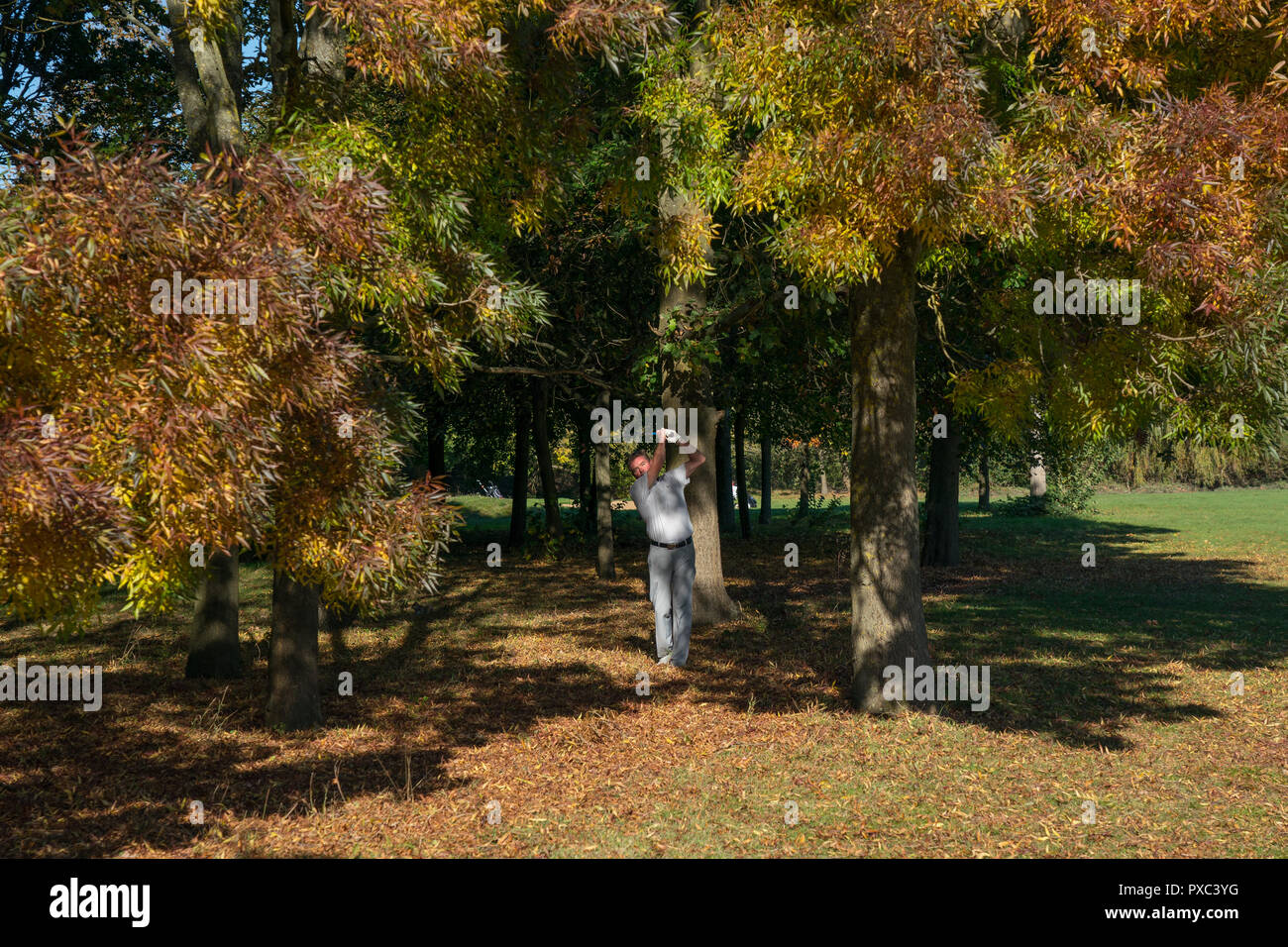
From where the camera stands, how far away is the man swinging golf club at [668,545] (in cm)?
1048

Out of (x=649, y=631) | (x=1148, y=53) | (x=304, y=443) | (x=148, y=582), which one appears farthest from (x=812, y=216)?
(x=649, y=631)

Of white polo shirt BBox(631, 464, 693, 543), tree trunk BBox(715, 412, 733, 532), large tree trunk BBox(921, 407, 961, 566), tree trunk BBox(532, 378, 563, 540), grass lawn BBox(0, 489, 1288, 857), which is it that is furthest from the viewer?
tree trunk BBox(715, 412, 733, 532)

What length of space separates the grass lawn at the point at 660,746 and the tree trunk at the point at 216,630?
1.22 ft

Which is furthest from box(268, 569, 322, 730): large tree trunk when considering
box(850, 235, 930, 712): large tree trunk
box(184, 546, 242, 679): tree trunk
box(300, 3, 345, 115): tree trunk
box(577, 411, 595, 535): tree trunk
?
box(577, 411, 595, 535): tree trunk

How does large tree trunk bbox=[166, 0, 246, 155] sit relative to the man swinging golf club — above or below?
above

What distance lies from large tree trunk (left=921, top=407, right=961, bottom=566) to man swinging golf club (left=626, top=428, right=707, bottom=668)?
11.5 m

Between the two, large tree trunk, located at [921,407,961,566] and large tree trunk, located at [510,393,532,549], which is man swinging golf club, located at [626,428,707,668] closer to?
large tree trunk, located at [921,407,961,566]

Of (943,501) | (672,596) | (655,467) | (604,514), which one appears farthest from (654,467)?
(943,501)

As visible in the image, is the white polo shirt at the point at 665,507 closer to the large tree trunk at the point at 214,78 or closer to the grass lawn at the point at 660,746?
the grass lawn at the point at 660,746

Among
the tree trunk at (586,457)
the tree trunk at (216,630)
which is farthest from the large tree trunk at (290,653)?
the tree trunk at (586,457)

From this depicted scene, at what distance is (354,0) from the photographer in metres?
6.82

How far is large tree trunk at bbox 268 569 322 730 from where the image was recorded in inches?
333

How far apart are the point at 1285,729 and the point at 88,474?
8.76m
